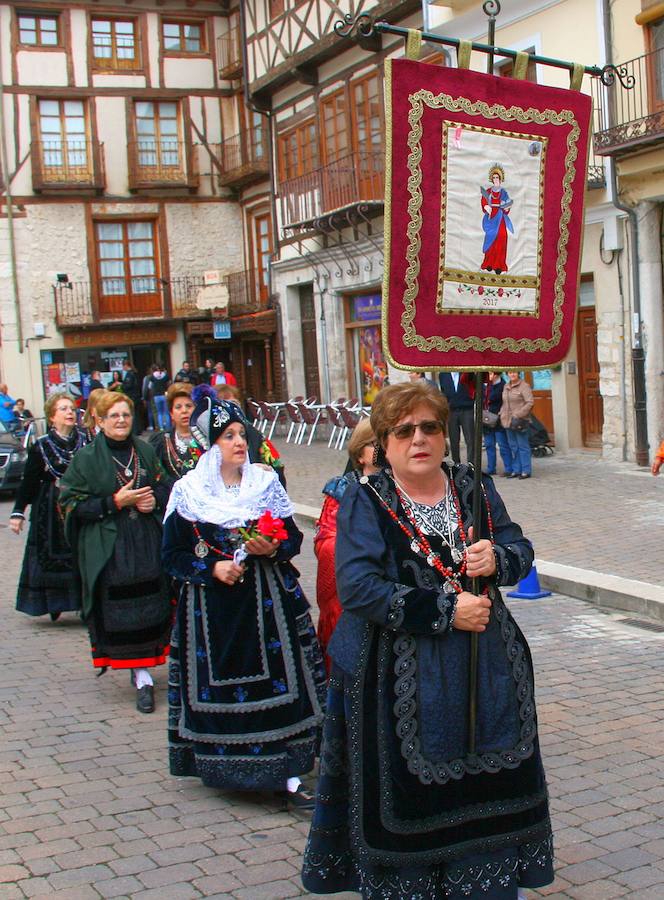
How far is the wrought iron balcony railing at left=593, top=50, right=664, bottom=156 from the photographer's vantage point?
1434cm

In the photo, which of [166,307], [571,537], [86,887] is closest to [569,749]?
[86,887]

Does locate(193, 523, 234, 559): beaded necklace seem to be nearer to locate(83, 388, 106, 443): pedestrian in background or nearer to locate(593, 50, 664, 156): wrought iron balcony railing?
locate(83, 388, 106, 443): pedestrian in background

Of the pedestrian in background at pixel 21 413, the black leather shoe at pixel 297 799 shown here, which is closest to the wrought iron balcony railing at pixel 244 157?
the pedestrian in background at pixel 21 413

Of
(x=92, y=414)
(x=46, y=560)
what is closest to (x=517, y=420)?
(x=46, y=560)

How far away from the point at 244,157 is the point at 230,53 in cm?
294

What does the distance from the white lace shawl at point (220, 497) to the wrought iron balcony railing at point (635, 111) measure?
11.1 metres

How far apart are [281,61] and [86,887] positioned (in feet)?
74.7

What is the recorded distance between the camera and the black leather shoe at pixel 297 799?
4672 mm

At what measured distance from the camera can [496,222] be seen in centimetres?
332

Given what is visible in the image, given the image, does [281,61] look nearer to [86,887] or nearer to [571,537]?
[571,537]

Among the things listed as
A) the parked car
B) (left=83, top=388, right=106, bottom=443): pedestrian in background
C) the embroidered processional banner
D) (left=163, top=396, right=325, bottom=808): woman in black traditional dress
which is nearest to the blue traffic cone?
(left=83, top=388, right=106, bottom=443): pedestrian in background

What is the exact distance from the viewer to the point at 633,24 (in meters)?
14.9

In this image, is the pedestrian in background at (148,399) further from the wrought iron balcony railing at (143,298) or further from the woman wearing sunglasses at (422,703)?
the woman wearing sunglasses at (422,703)

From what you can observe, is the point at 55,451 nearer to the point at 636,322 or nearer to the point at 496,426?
the point at 496,426
